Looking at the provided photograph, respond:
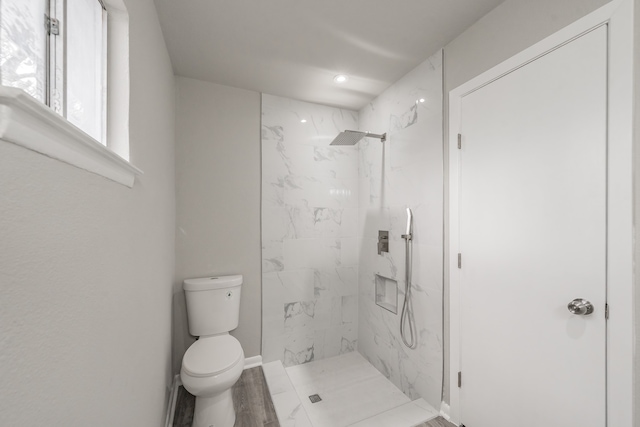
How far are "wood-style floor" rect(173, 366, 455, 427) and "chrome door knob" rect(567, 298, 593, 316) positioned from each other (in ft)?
3.72

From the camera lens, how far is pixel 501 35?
4.68ft

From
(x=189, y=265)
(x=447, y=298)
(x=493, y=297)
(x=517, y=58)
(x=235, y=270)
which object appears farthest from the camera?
(x=235, y=270)

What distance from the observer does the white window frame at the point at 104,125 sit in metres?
0.37

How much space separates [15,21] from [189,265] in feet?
6.27

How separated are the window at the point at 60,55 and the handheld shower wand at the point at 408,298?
1883mm

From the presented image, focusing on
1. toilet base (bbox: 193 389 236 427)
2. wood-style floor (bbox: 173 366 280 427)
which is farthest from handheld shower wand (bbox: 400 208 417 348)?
toilet base (bbox: 193 389 236 427)

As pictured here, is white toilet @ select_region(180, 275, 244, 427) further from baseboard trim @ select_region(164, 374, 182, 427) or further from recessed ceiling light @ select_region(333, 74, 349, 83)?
recessed ceiling light @ select_region(333, 74, 349, 83)

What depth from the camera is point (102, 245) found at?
70cm

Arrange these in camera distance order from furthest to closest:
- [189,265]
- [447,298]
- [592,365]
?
[189,265] < [447,298] < [592,365]

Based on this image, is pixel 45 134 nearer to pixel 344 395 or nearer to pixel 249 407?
pixel 249 407

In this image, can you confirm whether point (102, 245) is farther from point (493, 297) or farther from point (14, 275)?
point (493, 297)

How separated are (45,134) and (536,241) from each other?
69.4 inches

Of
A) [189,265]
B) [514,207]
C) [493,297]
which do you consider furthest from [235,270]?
[514,207]

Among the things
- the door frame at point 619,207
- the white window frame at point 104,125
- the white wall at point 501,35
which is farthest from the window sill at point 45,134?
the white wall at point 501,35
